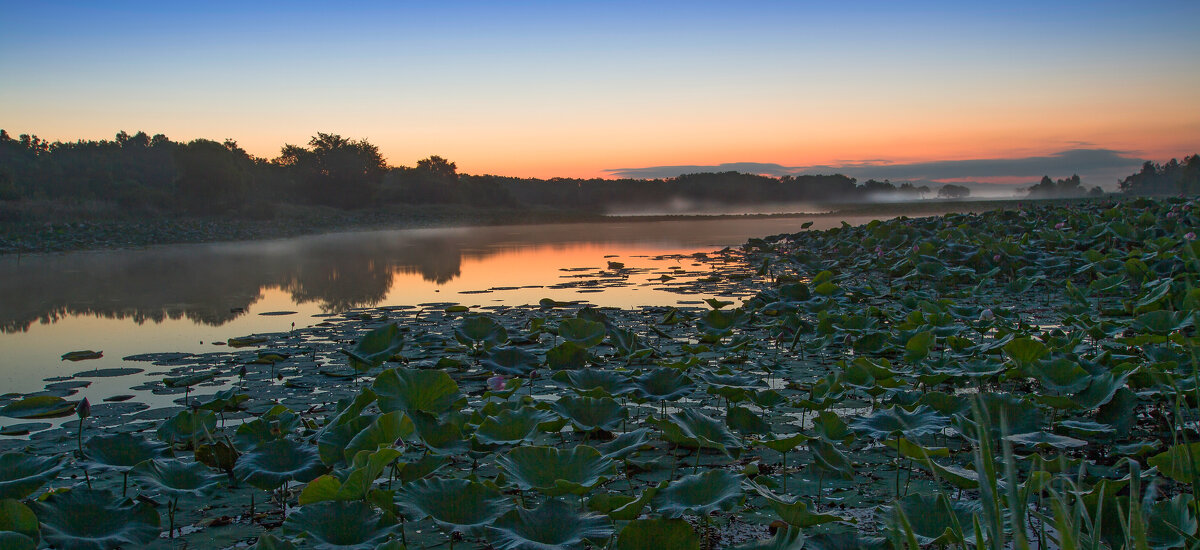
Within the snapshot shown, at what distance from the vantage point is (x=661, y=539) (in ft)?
4.66

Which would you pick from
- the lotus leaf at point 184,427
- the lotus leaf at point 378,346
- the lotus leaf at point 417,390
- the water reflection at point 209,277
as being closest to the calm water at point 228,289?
the water reflection at point 209,277

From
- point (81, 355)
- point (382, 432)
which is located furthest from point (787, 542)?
point (81, 355)

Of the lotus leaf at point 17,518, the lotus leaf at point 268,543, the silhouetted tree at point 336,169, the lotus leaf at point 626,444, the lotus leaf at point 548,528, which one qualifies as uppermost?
the silhouetted tree at point 336,169

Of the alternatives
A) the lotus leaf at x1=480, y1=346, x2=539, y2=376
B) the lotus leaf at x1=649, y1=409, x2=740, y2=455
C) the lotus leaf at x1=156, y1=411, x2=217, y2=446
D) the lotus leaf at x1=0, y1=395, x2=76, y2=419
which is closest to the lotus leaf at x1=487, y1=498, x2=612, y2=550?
the lotus leaf at x1=649, y1=409, x2=740, y2=455

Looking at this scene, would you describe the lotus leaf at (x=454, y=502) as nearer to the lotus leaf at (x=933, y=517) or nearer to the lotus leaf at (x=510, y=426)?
the lotus leaf at (x=510, y=426)

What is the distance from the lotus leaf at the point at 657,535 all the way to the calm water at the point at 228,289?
294cm

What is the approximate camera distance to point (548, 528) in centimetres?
148

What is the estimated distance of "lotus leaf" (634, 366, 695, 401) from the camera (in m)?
2.61

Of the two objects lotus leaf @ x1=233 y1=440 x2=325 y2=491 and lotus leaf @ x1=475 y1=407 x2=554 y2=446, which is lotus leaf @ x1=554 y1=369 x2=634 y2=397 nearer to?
lotus leaf @ x1=475 y1=407 x2=554 y2=446

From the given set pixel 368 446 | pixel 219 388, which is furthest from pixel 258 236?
pixel 368 446

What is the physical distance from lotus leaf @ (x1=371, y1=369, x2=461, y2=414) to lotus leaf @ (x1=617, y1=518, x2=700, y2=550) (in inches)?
40.3

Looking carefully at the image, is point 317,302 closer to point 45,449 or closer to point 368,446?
point 45,449

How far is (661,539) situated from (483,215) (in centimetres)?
2901

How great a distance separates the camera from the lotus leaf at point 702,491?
5.24ft
